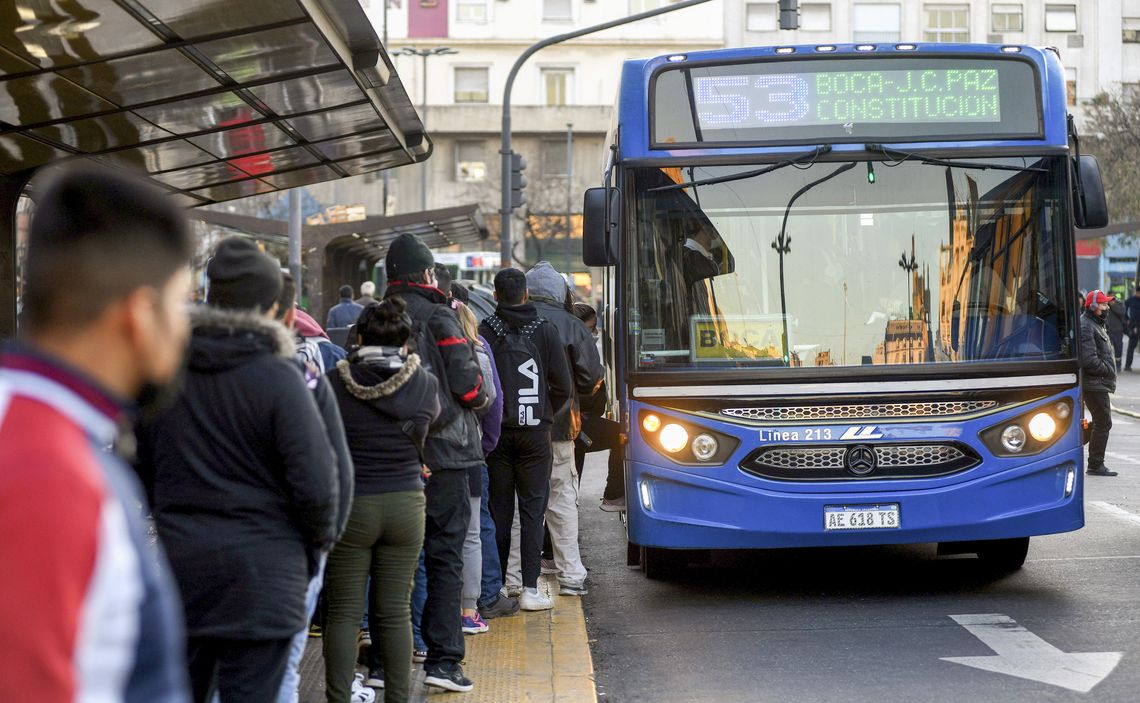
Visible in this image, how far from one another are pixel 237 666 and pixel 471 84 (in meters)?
56.4

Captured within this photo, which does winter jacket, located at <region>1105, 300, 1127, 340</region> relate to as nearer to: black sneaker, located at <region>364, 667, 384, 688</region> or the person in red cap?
the person in red cap

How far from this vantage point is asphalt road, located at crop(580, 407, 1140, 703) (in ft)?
20.3

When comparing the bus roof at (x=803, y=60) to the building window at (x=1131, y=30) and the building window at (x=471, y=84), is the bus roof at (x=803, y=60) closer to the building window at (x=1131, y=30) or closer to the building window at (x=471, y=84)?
the building window at (x=471, y=84)

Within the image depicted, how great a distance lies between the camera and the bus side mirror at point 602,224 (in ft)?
25.8

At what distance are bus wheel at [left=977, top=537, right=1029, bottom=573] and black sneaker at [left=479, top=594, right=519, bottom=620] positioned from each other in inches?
117

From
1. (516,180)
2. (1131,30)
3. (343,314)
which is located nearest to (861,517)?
(343,314)

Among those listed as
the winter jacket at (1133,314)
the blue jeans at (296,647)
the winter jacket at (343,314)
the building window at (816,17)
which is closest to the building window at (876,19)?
the building window at (816,17)

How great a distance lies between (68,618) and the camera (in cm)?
164

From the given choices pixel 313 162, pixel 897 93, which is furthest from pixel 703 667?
pixel 313 162

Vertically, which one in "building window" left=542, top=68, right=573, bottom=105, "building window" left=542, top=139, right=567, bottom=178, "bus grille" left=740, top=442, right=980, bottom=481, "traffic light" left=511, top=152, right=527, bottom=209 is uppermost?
"building window" left=542, top=68, right=573, bottom=105

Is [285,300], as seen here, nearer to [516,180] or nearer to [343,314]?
[343,314]

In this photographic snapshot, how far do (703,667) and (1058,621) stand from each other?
2017mm

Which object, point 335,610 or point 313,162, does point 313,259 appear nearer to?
point 313,162

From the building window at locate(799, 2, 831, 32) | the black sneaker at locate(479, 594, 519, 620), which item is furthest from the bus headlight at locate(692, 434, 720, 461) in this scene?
the building window at locate(799, 2, 831, 32)
